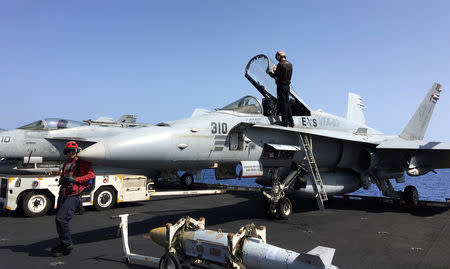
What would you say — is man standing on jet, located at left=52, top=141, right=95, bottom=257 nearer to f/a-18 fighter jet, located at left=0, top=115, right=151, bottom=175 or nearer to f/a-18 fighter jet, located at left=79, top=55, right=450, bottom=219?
f/a-18 fighter jet, located at left=79, top=55, right=450, bottom=219

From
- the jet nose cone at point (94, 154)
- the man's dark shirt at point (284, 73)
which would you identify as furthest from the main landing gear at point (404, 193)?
the jet nose cone at point (94, 154)

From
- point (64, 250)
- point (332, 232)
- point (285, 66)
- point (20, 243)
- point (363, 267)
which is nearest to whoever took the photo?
point (363, 267)

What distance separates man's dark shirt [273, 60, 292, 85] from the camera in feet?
26.0

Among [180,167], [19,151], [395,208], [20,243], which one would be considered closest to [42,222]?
[20,243]

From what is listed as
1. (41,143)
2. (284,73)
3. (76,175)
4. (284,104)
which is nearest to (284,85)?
(284,73)

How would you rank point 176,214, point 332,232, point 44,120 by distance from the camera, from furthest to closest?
point 44,120 → point 176,214 → point 332,232

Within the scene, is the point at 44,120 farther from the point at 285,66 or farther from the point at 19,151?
the point at 285,66

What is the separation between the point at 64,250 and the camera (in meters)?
5.30

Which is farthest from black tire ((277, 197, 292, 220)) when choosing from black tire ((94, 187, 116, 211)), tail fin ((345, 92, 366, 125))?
tail fin ((345, 92, 366, 125))

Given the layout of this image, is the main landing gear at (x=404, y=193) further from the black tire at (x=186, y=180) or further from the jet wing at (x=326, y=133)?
the black tire at (x=186, y=180)

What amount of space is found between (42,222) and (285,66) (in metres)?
7.20

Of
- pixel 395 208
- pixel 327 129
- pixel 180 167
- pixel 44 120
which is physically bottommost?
pixel 395 208

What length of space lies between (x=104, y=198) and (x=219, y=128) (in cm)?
527

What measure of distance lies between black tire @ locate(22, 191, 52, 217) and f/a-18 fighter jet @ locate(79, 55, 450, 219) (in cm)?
384
